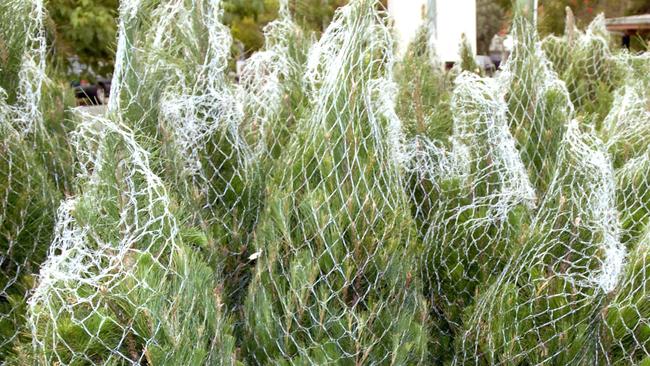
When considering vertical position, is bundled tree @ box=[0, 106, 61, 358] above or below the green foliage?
below

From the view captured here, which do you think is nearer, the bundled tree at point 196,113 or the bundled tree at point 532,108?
the bundled tree at point 196,113

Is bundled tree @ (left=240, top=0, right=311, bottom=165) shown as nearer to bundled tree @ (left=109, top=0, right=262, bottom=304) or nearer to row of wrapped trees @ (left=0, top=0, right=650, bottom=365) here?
row of wrapped trees @ (left=0, top=0, right=650, bottom=365)

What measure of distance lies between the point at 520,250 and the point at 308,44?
146 cm

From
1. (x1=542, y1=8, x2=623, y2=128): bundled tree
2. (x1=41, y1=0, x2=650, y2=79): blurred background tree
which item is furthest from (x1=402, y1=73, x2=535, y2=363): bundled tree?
(x1=542, y1=8, x2=623, y2=128): bundled tree

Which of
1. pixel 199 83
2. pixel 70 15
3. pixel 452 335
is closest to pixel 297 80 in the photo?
pixel 199 83

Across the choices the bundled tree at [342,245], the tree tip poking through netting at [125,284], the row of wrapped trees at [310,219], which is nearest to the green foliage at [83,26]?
the row of wrapped trees at [310,219]

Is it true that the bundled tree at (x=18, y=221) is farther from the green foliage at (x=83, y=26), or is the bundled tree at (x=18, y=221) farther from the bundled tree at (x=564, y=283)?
the green foliage at (x=83, y=26)

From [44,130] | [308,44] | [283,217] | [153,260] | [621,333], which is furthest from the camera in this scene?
[308,44]

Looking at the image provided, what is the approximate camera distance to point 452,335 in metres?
2.32

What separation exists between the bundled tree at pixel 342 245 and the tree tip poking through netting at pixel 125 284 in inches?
7.7

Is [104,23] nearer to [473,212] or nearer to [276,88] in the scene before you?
[276,88]

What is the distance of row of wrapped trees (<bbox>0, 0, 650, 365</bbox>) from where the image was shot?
1.64 metres

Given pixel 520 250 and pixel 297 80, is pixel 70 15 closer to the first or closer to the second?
pixel 297 80

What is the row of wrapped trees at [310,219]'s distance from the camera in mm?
1645
